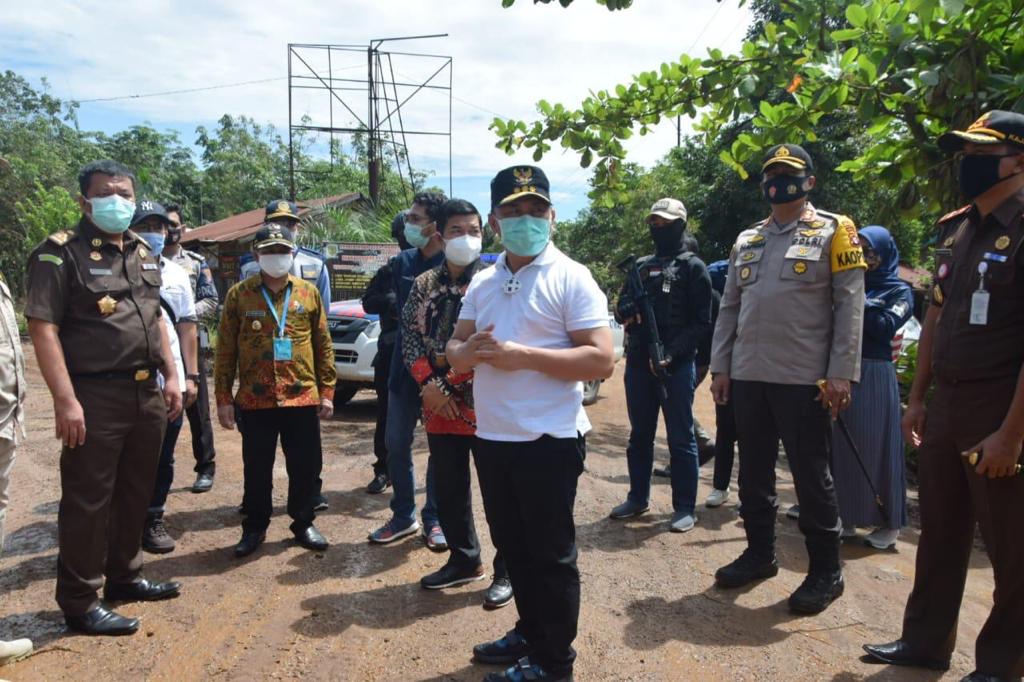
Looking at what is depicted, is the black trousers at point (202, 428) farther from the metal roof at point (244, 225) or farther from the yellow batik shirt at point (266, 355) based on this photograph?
the metal roof at point (244, 225)

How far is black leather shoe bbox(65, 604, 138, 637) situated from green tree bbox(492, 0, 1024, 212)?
4781mm

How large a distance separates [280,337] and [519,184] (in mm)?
2024

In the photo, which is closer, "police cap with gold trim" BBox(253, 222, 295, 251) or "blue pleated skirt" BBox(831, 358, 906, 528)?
"police cap with gold trim" BBox(253, 222, 295, 251)

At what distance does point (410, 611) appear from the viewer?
3576mm

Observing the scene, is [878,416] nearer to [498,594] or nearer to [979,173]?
[979,173]

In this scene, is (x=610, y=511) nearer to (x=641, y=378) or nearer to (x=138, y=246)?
→ (x=641, y=378)

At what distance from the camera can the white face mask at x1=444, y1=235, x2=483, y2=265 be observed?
3.79m

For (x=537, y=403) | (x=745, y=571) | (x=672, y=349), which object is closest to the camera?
(x=537, y=403)

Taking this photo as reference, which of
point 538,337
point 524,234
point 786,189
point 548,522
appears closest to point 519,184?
point 524,234

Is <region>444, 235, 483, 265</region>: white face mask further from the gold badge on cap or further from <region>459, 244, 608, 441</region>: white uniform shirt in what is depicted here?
the gold badge on cap

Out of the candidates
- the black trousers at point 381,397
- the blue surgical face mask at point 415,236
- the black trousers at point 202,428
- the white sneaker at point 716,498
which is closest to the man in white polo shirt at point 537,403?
the blue surgical face mask at point 415,236

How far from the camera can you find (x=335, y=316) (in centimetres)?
930

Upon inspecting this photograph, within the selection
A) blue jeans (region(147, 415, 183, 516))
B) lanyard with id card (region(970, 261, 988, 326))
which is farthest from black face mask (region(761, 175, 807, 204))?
blue jeans (region(147, 415, 183, 516))

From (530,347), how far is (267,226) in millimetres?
2436
